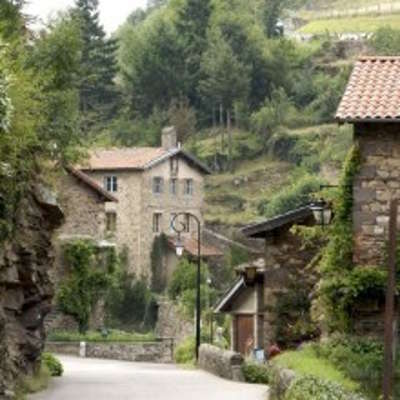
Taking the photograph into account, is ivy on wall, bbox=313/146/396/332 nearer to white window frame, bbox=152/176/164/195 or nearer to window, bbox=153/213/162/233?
window, bbox=153/213/162/233

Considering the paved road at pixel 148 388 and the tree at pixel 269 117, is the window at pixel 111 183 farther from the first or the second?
the paved road at pixel 148 388

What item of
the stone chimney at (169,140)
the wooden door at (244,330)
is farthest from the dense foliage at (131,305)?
the wooden door at (244,330)

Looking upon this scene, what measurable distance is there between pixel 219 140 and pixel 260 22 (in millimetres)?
32175

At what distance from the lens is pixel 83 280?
60781 millimetres

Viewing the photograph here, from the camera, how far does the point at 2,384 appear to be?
2294cm

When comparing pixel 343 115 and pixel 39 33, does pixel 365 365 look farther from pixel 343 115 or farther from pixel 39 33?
pixel 39 33

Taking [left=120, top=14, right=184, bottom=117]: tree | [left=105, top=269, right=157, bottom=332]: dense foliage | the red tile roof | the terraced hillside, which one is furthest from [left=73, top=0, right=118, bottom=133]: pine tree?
the red tile roof

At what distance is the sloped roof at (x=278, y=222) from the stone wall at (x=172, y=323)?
Answer: 122ft

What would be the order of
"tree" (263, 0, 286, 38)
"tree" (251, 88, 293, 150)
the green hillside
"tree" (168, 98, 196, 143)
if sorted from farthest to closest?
"tree" (263, 0, 286, 38), "tree" (251, 88, 293, 150), "tree" (168, 98, 196, 143), the green hillside

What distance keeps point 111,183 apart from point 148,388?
58128 mm

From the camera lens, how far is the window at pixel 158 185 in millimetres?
90375

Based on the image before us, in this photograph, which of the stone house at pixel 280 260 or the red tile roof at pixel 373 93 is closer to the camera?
the red tile roof at pixel 373 93

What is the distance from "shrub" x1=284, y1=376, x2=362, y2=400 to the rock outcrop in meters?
5.13

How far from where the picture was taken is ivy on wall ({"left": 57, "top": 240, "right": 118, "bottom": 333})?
59188 mm
